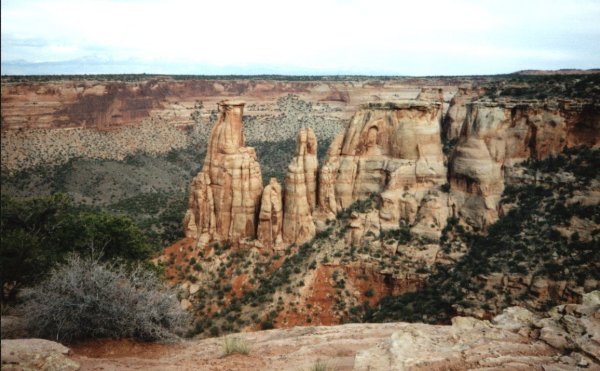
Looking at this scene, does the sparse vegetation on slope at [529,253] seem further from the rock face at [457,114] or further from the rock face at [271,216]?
the rock face at [457,114]

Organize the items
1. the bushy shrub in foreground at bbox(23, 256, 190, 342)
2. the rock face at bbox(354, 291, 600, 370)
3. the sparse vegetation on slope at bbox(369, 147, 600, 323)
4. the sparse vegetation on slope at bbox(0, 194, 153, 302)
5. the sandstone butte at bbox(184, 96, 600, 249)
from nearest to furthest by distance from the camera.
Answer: the rock face at bbox(354, 291, 600, 370), the bushy shrub in foreground at bbox(23, 256, 190, 342), the sparse vegetation on slope at bbox(0, 194, 153, 302), the sparse vegetation on slope at bbox(369, 147, 600, 323), the sandstone butte at bbox(184, 96, 600, 249)

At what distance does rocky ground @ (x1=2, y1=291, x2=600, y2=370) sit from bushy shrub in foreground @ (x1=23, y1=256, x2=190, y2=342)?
454mm

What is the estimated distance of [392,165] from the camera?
106 feet

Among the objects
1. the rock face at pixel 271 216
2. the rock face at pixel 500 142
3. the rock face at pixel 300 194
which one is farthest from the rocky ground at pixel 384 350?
the rock face at pixel 300 194

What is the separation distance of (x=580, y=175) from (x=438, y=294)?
1203cm

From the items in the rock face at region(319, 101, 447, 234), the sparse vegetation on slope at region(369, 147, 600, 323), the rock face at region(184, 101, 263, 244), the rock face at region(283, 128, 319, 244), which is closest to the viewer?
the sparse vegetation on slope at region(369, 147, 600, 323)

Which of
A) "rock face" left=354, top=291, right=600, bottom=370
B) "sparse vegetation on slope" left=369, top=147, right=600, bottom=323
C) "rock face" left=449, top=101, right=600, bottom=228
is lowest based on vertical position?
"sparse vegetation on slope" left=369, top=147, right=600, bottom=323

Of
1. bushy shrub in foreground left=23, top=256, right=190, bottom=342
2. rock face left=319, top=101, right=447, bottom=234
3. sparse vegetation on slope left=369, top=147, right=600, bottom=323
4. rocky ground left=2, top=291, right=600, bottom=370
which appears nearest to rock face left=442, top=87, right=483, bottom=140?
rock face left=319, top=101, right=447, bottom=234

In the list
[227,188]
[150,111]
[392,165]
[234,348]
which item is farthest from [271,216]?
[150,111]

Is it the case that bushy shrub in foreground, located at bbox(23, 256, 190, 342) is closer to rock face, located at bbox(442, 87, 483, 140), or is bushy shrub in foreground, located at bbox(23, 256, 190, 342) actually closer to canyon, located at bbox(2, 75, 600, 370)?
canyon, located at bbox(2, 75, 600, 370)

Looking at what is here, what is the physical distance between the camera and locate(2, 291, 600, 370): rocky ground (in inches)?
403

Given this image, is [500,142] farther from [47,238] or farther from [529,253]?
[47,238]

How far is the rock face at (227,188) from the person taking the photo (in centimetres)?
3259

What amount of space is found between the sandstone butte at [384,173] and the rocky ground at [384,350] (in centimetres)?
1734
